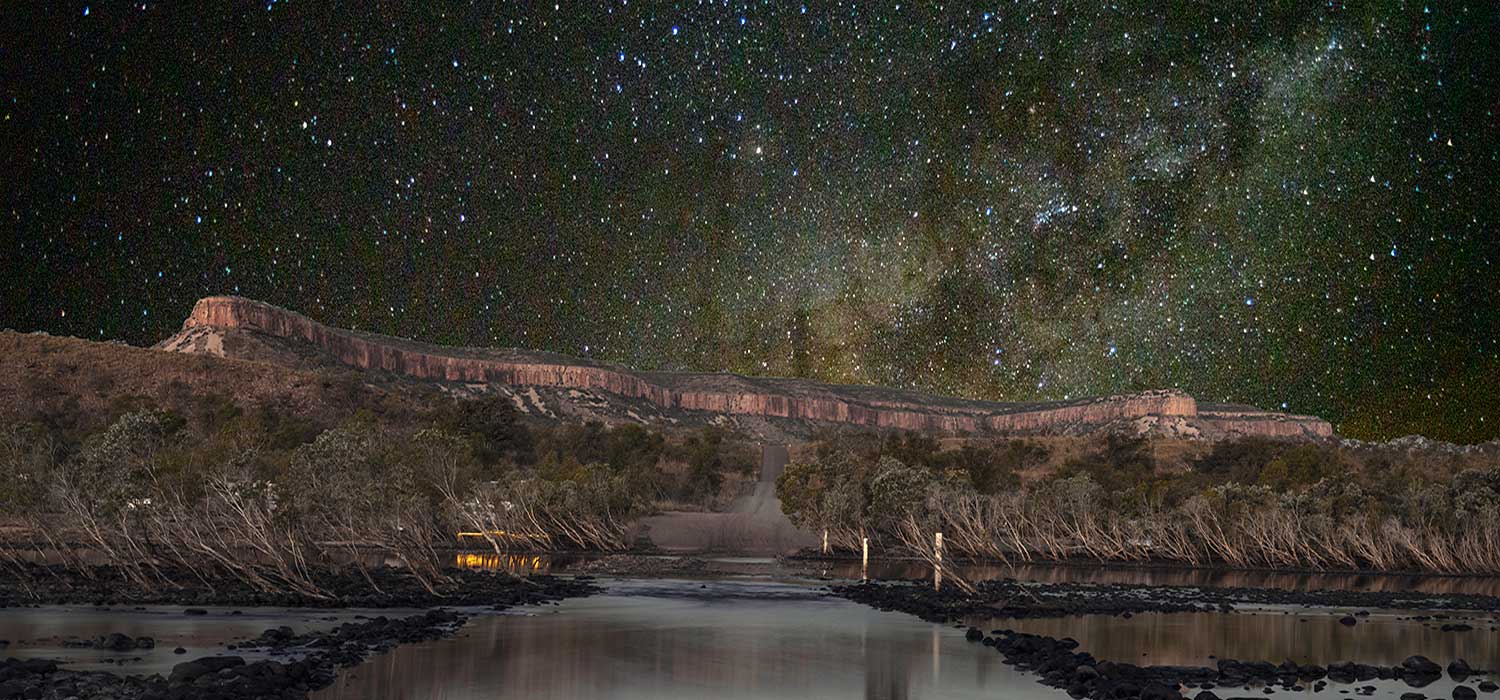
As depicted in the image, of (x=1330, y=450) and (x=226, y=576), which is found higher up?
(x=1330, y=450)

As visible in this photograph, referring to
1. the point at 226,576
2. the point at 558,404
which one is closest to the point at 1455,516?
the point at 226,576

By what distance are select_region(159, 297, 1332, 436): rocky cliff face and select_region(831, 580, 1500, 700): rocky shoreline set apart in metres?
83.9

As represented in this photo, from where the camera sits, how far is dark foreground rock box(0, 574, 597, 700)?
1359 centimetres

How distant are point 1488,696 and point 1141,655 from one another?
476 cm

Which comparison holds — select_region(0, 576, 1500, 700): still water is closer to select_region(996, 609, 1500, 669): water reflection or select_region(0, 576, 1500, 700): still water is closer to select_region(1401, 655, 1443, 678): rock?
select_region(996, 609, 1500, 669): water reflection

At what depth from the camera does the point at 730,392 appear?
411ft

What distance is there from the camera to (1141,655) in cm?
1970

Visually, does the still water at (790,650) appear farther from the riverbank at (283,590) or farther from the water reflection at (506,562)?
the water reflection at (506,562)

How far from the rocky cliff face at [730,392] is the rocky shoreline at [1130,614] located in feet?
275

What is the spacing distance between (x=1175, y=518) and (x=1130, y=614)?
79.4 feet

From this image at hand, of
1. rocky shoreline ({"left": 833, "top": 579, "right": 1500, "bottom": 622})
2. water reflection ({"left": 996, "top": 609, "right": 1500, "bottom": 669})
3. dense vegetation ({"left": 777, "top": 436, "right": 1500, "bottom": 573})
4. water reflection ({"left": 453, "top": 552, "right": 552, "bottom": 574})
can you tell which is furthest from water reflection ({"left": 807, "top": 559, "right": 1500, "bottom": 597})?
water reflection ({"left": 996, "top": 609, "right": 1500, "bottom": 669})

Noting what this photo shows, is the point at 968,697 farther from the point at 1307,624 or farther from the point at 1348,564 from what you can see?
the point at 1348,564

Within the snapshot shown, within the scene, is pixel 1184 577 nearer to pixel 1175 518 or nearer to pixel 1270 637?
pixel 1175 518

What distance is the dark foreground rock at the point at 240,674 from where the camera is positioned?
1359 cm
